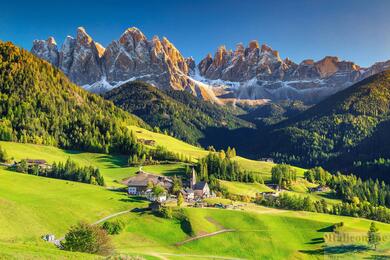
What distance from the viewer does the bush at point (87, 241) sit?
7862 centimetres

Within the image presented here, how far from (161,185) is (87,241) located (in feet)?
282

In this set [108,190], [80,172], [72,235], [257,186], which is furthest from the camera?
[257,186]

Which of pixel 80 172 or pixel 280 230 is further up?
pixel 80 172

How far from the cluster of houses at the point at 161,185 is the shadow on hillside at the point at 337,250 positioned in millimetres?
51107

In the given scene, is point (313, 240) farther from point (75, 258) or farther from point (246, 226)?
point (75, 258)

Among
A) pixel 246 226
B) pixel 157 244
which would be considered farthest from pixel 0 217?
pixel 246 226

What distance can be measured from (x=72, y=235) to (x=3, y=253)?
3075cm

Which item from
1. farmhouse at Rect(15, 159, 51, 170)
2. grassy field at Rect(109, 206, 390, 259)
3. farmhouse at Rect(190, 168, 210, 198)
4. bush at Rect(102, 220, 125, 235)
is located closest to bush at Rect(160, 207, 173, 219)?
grassy field at Rect(109, 206, 390, 259)

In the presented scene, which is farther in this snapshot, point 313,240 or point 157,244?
point 313,240

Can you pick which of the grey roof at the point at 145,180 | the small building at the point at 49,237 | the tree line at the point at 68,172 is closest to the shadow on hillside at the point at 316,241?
the grey roof at the point at 145,180

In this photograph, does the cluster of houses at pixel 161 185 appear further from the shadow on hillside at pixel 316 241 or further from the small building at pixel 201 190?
the shadow on hillside at pixel 316 241

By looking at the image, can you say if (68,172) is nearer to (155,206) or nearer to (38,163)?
(38,163)

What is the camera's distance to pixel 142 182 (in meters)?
166

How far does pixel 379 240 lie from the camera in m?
115
